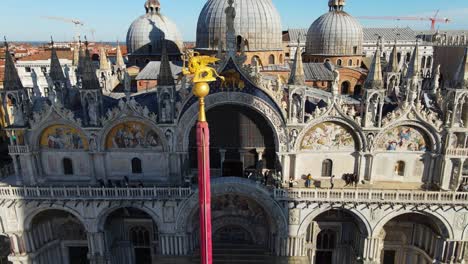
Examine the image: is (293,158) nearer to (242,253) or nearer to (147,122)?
(242,253)

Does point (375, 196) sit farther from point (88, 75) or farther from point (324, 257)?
point (88, 75)

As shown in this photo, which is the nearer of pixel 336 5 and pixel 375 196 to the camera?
pixel 375 196

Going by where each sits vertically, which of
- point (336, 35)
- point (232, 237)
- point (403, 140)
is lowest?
point (232, 237)

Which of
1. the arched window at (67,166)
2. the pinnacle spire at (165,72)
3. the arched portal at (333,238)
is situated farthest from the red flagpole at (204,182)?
the arched window at (67,166)

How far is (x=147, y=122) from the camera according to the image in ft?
73.5

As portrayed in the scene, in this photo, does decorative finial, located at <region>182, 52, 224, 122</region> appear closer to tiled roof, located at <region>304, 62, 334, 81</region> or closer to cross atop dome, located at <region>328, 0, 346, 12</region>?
tiled roof, located at <region>304, 62, 334, 81</region>

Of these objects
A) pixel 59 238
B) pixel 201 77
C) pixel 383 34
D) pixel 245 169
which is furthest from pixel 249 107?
pixel 383 34

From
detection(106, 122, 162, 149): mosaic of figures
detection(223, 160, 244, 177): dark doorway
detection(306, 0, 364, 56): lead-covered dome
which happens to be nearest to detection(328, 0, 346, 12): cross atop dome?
detection(306, 0, 364, 56): lead-covered dome

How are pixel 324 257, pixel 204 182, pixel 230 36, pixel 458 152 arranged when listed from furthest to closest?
1. pixel 324 257
2. pixel 458 152
3. pixel 230 36
4. pixel 204 182

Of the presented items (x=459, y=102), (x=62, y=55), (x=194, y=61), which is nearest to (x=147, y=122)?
(x=194, y=61)

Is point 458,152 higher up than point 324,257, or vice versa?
point 458,152

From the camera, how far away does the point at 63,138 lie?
925 inches

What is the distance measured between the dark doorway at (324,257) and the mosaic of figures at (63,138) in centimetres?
1813

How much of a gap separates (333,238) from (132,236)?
14.7m
